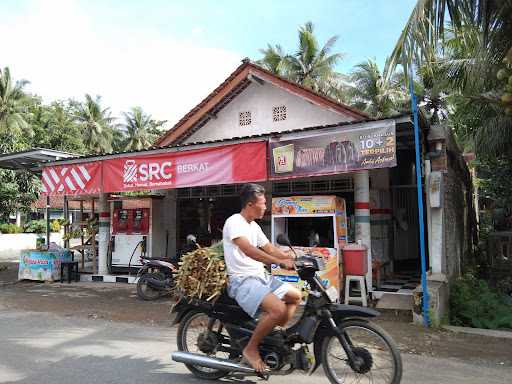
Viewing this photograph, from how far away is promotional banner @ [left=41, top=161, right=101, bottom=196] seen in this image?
10078mm

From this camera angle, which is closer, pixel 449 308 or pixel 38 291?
pixel 449 308

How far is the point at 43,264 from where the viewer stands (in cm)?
1095

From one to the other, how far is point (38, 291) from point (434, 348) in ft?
27.6

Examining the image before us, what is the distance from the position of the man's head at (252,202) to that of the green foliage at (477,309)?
4755 millimetres

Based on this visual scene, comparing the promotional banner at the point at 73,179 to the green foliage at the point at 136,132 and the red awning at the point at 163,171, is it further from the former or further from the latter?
the green foliage at the point at 136,132

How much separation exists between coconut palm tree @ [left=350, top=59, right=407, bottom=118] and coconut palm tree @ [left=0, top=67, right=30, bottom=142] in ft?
76.9

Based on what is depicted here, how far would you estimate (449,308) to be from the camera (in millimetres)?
7164

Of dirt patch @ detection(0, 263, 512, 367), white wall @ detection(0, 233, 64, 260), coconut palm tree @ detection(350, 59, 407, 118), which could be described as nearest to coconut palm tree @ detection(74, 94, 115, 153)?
white wall @ detection(0, 233, 64, 260)

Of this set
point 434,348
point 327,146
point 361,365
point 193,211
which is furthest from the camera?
point 193,211

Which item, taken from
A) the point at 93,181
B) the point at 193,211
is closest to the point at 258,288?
the point at 93,181

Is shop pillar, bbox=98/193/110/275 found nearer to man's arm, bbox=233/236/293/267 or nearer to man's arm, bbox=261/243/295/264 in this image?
man's arm, bbox=261/243/295/264

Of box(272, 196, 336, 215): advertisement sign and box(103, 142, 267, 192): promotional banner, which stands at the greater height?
box(103, 142, 267, 192): promotional banner

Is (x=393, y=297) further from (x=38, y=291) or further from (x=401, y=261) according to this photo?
(x=38, y=291)

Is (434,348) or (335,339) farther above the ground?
(335,339)
